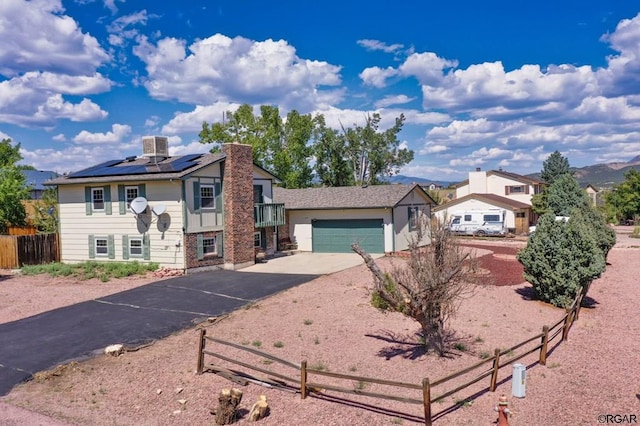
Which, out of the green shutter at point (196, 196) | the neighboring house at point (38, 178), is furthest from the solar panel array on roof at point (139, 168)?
the neighboring house at point (38, 178)

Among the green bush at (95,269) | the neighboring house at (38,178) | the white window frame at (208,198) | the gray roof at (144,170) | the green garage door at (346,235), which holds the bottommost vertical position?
the green bush at (95,269)

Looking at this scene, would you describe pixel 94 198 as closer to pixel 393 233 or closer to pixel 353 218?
pixel 353 218

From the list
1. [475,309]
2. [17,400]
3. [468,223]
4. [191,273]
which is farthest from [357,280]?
[468,223]

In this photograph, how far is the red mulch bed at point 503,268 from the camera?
20.2 metres

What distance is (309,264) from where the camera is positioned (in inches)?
990

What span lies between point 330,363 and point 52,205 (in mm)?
32143

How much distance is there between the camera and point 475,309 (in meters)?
15.6

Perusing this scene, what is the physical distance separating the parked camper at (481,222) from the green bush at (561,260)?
2486 cm

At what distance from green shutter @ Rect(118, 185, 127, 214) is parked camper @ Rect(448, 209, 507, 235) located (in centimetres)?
2766

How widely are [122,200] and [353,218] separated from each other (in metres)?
13.2

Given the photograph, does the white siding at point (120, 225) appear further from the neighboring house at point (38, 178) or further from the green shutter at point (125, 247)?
the neighboring house at point (38, 178)

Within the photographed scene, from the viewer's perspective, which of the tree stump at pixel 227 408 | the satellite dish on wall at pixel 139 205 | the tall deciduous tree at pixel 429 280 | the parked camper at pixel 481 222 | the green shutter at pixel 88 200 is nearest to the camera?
the tree stump at pixel 227 408

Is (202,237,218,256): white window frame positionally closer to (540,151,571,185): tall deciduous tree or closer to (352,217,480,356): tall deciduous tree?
(352,217,480,356): tall deciduous tree

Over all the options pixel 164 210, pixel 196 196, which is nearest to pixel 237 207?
pixel 196 196
